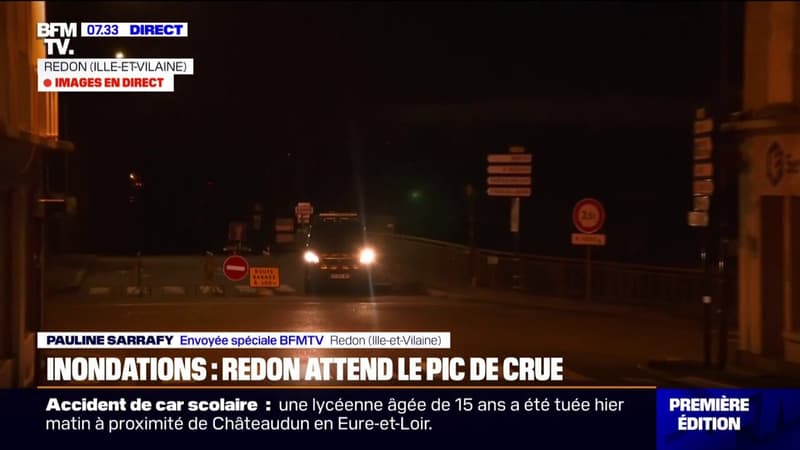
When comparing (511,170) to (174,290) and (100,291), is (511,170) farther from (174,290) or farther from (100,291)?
(100,291)

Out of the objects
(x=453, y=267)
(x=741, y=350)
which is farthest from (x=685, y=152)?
(x=741, y=350)

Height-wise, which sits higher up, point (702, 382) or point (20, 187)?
point (20, 187)

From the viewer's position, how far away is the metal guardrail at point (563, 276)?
25.9 metres

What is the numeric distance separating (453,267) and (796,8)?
67.2 ft

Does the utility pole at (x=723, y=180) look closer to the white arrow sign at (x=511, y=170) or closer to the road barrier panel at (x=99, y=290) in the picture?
the white arrow sign at (x=511, y=170)

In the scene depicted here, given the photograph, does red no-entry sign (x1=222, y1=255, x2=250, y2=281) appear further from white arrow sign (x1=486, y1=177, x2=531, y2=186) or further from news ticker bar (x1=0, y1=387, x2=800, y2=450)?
news ticker bar (x1=0, y1=387, x2=800, y2=450)

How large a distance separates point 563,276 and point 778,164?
15.6 m

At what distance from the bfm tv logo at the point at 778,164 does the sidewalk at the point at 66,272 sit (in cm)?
1877

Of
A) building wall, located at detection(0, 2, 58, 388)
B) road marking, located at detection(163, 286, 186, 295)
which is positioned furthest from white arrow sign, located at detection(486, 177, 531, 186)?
building wall, located at detection(0, 2, 58, 388)

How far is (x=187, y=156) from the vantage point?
5094 cm

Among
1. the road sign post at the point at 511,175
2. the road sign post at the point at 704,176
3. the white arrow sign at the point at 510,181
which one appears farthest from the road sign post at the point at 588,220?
the road sign post at the point at 704,176

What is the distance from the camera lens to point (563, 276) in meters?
28.4

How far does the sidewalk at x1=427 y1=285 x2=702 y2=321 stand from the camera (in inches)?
919

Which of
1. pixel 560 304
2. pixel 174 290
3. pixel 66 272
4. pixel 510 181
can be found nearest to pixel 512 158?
pixel 510 181
